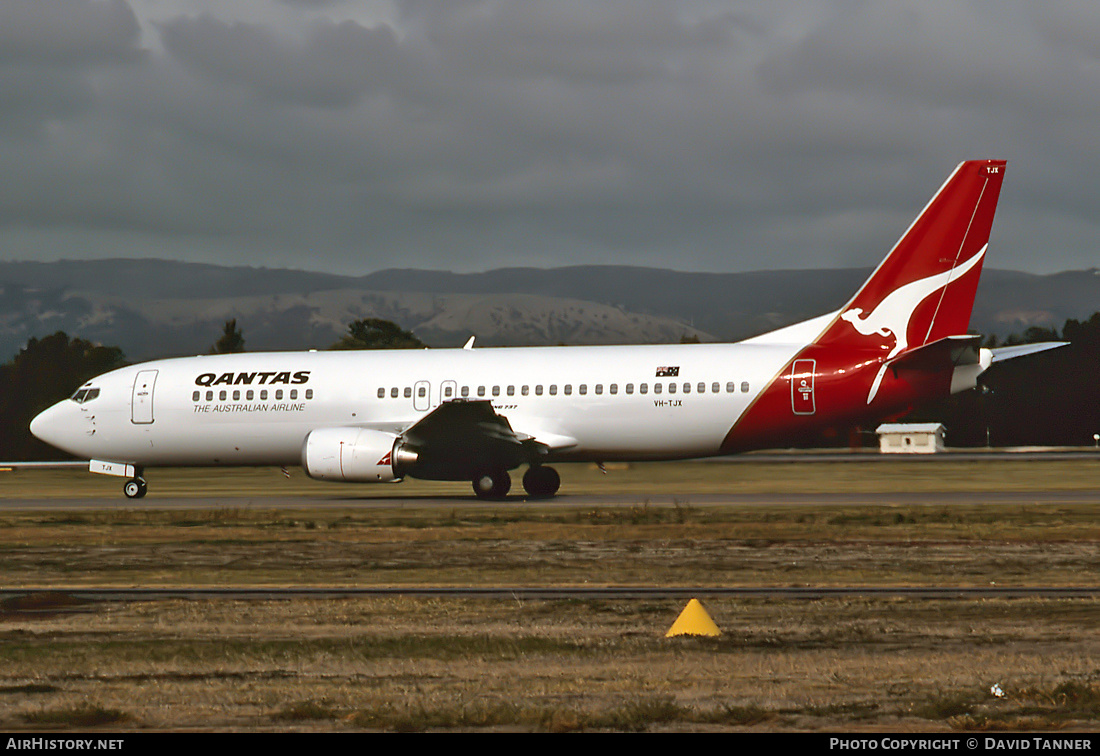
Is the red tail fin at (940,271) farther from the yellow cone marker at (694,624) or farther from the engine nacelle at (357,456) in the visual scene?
the yellow cone marker at (694,624)

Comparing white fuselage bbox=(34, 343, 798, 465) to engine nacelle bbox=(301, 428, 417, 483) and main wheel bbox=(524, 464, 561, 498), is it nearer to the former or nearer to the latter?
main wheel bbox=(524, 464, 561, 498)

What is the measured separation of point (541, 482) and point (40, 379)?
71.6 metres

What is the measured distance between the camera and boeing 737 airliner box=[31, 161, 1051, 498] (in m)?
29.3

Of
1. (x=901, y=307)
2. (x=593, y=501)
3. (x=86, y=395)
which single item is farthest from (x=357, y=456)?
(x=901, y=307)

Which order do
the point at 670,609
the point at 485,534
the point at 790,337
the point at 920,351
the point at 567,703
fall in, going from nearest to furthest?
1. the point at 567,703
2. the point at 670,609
3. the point at 485,534
4. the point at 920,351
5. the point at 790,337

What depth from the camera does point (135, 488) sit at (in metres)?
33.8

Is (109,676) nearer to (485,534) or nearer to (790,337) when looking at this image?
(485,534)

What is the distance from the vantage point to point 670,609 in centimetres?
1254

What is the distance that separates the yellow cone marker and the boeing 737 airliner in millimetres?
18625

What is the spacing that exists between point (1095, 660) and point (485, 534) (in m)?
13.0

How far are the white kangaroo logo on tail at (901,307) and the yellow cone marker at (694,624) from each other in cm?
2002

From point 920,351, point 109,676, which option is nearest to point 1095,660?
point 109,676

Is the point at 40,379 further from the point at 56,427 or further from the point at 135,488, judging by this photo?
the point at 135,488
